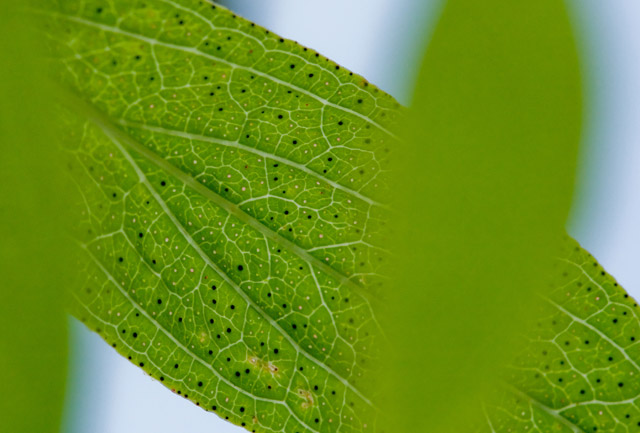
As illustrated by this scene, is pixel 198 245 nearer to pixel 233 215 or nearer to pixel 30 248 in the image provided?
pixel 233 215

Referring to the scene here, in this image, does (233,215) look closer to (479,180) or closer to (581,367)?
(581,367)

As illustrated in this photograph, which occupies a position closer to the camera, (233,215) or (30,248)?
(30,248)

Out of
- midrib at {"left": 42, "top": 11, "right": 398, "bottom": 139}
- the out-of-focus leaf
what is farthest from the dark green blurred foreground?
midrib at {"left": 42, "top": 11, "right": 398, "bottom": 139}

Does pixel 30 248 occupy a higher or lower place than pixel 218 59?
lower

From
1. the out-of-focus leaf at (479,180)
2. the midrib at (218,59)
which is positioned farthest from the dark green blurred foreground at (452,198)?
the midrib at (218,59)

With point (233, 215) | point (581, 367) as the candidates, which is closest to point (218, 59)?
point (233, 215)

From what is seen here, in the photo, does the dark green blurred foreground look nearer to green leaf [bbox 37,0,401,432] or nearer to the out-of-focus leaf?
the out-of-focus leaf
